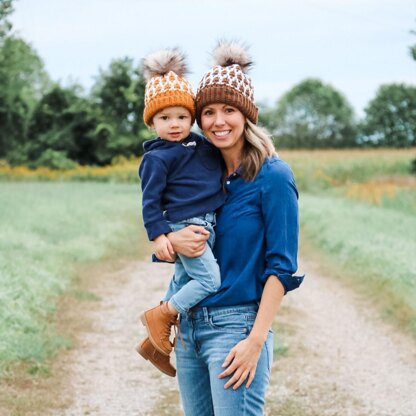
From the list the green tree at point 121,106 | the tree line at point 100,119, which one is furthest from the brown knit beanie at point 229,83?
the green tree at point 121,106

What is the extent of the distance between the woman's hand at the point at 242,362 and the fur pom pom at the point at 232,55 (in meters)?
1.02

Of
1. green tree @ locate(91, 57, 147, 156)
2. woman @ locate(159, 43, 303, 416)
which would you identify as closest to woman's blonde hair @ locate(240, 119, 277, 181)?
woman @ locate(159, 43, 303, 416)

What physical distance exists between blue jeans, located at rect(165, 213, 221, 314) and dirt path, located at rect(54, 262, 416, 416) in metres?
2.80

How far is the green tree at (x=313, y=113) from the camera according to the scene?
62.3 m

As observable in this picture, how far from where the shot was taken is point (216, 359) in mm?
2467

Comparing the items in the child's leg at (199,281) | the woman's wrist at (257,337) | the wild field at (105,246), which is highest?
the child's leg at (199,281)

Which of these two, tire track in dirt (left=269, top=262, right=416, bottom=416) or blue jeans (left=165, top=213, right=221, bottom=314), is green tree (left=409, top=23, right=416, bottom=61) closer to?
tire track in dirt (left=269, top=262, right=416, bottom=416)

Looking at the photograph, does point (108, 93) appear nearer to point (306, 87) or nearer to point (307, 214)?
point (307, 214)

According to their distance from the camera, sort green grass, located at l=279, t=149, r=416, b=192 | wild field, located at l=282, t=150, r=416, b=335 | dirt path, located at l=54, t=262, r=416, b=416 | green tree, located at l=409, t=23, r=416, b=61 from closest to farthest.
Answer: dirt path, located at l=54, t=262, r=416, b=416, wild field, located at l=282, t=150, r=416, b=335, green tree, located at l=409, t=23, r=416, b=61, green grass, located at l=279, t=149, r=416, b=192

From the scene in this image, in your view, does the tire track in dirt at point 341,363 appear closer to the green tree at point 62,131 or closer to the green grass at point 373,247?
the green grass at point 373,247

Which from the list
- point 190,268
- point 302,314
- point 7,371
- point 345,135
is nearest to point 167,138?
point 190,268

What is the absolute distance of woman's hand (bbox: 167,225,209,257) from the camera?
2.50 metres

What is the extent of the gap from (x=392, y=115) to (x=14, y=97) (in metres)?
35.5

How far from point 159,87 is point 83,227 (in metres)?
11.9
